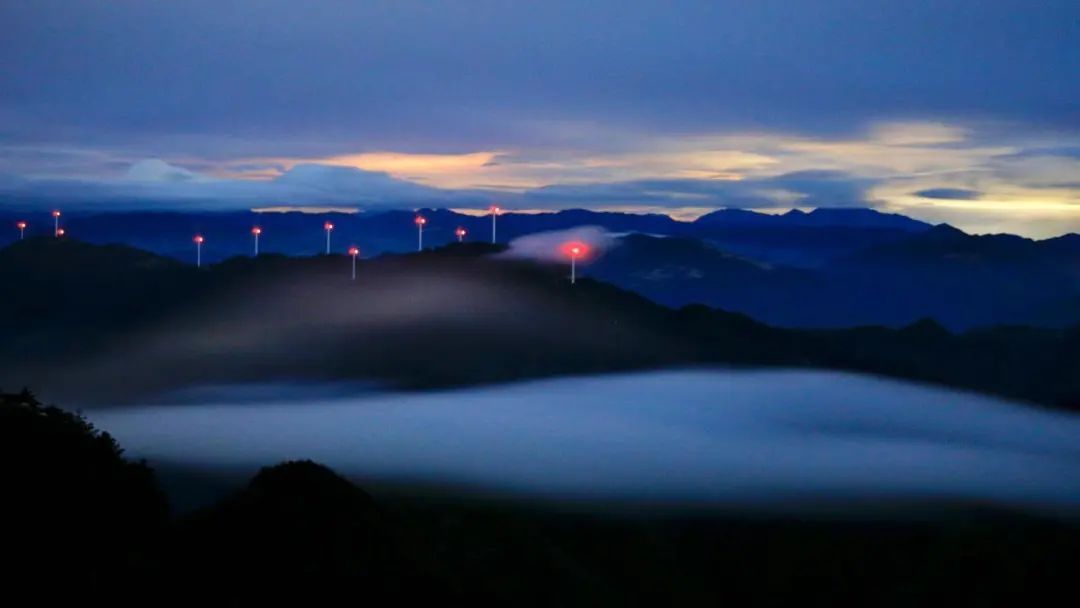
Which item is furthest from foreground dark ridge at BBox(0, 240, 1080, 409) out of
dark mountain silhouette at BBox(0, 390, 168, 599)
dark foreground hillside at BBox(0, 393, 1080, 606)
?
dark mountain silhouette at BBox(0, 390, 168, 599)

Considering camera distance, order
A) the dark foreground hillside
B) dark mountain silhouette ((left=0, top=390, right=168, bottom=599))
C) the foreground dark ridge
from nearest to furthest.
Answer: dark mountain silhouette ((left=0, top=390, right=168, bottom=599))
the dark foreground hillside
the foreground dark ridge

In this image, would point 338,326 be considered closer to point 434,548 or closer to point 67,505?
point 434,548

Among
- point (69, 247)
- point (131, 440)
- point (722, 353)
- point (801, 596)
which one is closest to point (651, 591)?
point (801, 596)

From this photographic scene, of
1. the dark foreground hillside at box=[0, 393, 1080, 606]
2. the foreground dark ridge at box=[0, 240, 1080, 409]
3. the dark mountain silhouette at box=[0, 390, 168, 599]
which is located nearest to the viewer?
the dark mountain silhouette at box=[0, 390, 168, 599]

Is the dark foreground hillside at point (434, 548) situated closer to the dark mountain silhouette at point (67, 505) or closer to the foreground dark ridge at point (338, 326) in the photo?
the dark mountain silhouette at point (67, 505)

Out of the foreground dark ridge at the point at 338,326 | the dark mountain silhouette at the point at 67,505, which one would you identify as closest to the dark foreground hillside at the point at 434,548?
the dark mountain silhouette at the point at 67,505

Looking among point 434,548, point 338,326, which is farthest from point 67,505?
point 338,326

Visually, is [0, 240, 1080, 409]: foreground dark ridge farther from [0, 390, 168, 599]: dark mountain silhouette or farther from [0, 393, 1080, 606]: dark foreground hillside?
[0, 390, 168, 599]: dark mountain silhouette
